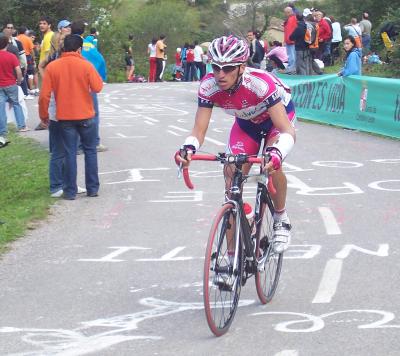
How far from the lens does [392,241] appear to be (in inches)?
352

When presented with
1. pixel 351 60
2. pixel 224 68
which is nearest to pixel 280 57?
pixel 351 60

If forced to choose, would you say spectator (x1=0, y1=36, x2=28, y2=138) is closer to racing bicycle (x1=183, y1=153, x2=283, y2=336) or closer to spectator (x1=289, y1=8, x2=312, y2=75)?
spectator (x1=289, y1=8, x2=312, y2=75)

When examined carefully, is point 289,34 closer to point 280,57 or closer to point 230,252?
point 280,57

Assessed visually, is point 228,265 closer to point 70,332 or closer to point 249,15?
point 70,332

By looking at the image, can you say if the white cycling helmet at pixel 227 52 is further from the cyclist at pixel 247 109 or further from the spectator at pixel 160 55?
the spectator at pixel 160 55

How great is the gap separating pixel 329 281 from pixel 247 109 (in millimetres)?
1723

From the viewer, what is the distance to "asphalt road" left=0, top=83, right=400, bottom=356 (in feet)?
19.9

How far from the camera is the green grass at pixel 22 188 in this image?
33.1 ft

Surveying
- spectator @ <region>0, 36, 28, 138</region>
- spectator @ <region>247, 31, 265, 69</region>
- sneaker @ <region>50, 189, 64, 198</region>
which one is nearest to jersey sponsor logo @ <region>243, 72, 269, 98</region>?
sneaker @ <region>50, 189, 64, 198</region>

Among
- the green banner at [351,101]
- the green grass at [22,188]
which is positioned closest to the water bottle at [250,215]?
the green grass at [22,188]

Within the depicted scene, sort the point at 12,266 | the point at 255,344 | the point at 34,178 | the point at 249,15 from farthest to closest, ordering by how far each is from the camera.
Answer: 1. the point at 249,15
2. the point at 34,178
3. the point at 12,266
4. the point at 255,344

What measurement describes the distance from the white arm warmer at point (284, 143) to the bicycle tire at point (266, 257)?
0.66 m

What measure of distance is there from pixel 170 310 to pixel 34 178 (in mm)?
6971

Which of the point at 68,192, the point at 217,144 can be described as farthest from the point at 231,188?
the point at 217,144
